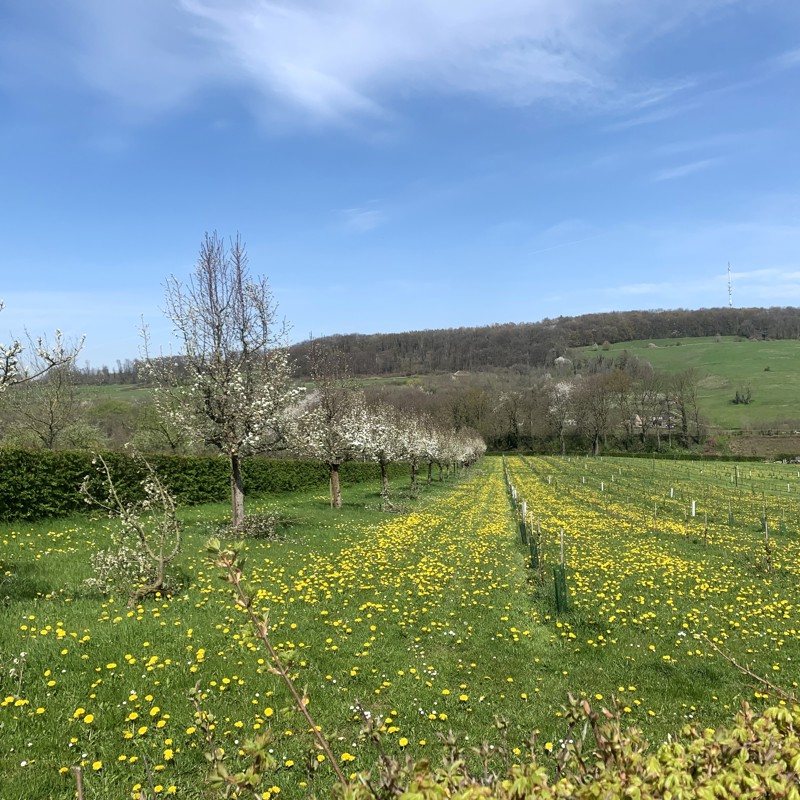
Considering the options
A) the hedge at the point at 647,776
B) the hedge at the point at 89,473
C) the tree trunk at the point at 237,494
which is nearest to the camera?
the hedge at the point at 647,776

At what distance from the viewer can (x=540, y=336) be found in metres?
162

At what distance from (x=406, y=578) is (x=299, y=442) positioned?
26.5 feet

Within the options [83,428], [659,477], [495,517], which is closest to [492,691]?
[495,517]

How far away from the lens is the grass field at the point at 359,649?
5535mm

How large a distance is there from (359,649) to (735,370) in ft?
450

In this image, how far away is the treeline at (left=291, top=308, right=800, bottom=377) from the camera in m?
147

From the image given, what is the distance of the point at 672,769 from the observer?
218 centimetres

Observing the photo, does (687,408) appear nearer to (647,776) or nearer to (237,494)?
(237,494)

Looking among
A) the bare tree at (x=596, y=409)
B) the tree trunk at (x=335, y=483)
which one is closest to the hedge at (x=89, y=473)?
the tree trunk at (x=335, y=483)

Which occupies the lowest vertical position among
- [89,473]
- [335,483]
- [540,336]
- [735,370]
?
[335,483]

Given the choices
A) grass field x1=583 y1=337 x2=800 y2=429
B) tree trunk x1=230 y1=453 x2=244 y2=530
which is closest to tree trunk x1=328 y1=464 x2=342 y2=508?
tree trunk x1=230 y1=453 x2=244 y2=530

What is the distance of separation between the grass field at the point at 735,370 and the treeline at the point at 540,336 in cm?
896

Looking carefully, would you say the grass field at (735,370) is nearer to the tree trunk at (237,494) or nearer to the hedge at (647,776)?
the tree trunk at (237,494)

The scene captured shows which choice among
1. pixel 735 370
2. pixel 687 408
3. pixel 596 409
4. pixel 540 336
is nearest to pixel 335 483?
pixel 596 409
